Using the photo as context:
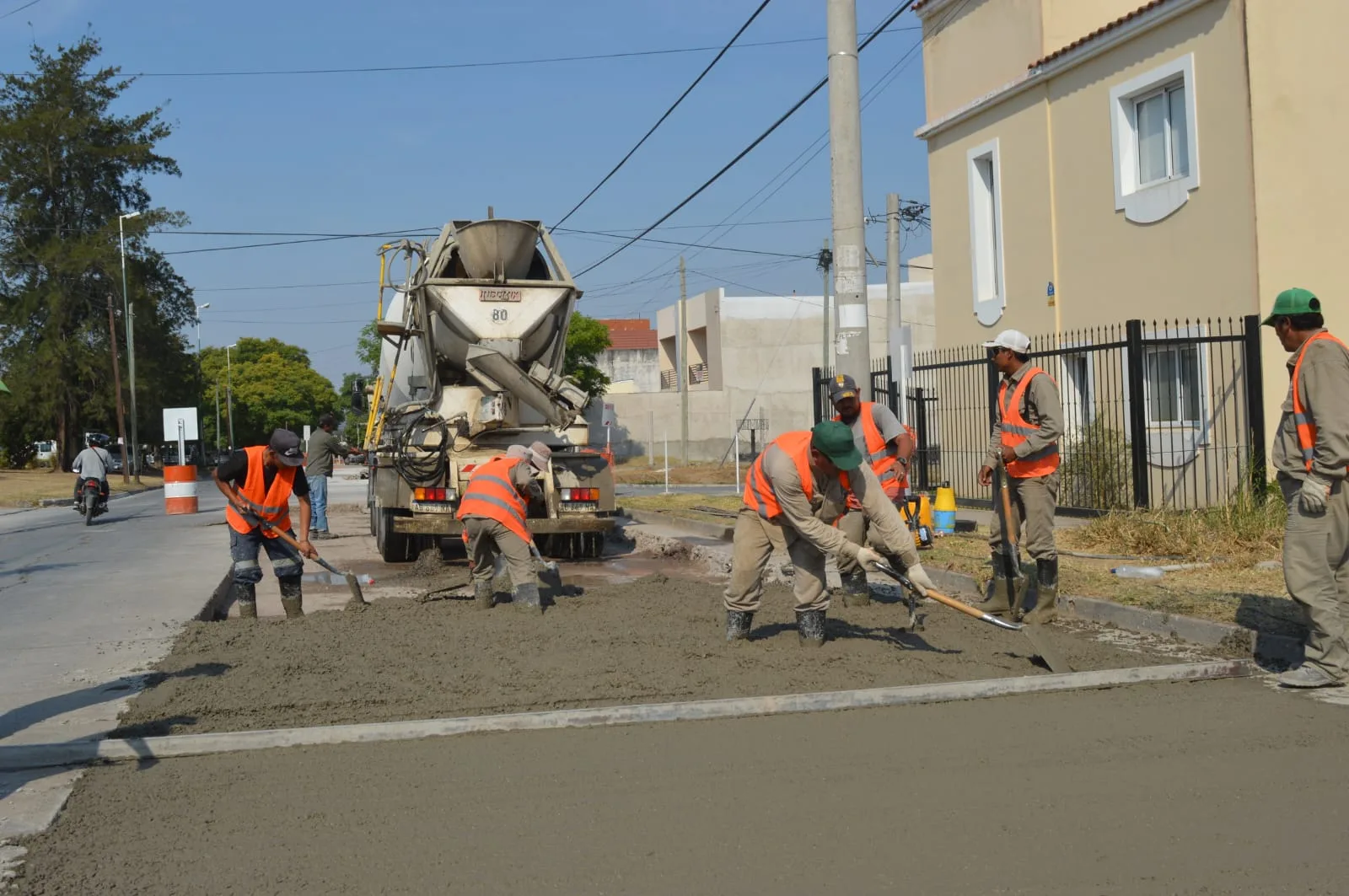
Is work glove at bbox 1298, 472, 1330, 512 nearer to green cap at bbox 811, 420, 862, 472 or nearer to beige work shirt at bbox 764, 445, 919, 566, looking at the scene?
beige work shirt at bbox 764, 445, 919, 566

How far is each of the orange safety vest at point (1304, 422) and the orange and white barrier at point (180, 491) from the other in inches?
890

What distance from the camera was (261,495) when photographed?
8.95 meters

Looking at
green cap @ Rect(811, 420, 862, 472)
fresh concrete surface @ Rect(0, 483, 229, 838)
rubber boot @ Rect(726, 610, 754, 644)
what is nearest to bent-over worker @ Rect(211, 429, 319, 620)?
fresh concrete surface @ Rect(0, 483, 229, 838)

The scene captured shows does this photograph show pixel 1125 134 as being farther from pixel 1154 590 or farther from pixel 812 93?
pixel 1154 590

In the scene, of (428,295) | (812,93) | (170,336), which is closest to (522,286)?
(428,295)

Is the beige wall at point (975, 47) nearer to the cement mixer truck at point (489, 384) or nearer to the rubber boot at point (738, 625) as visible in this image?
the cement mixer truck at point (489, 384)

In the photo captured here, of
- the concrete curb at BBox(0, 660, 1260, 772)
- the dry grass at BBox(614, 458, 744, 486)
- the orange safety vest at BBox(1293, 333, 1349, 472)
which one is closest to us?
the concrete curb at BBox(0, 660, 1260, 772)

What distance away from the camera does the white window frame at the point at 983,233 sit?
1822 centimetres

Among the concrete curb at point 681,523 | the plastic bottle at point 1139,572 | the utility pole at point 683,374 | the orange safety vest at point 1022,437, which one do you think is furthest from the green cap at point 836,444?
the utility pole at point 683,374

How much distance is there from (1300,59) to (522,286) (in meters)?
8.57

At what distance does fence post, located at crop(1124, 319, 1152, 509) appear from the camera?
43.9ft

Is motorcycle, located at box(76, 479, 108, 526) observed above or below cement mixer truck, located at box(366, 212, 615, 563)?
below

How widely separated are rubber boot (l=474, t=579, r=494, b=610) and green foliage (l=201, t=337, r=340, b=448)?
82027 mm

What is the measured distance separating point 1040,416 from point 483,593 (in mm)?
4410
